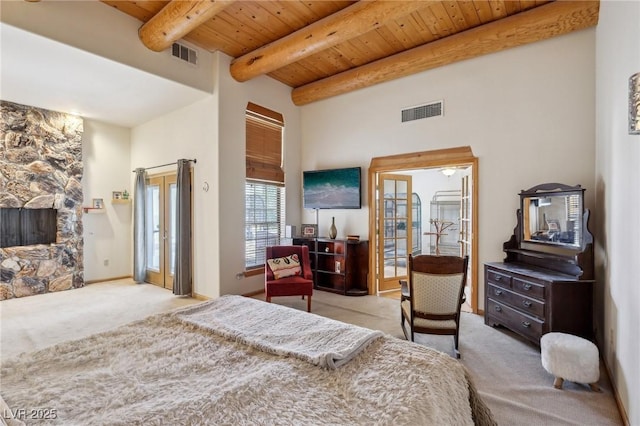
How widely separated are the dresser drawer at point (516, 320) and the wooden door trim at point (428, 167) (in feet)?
1.94

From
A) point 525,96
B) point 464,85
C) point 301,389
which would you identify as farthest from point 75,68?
point 525,96

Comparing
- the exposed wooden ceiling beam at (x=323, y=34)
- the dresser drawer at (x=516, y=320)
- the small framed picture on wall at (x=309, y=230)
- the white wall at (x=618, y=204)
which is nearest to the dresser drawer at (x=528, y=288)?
the dresser drawer at (x=516, y=320)

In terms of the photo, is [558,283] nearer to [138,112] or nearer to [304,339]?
[304,339]

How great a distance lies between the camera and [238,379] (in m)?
1.25

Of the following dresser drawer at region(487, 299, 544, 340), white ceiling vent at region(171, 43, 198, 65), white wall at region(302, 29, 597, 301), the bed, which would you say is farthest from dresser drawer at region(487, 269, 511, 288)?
white ceiling vent at region(171, 43, 198, 65)

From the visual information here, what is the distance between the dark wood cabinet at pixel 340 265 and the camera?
4.98m

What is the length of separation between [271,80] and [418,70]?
98.1 inches

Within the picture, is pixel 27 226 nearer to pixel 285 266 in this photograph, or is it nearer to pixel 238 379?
pixel 285 266

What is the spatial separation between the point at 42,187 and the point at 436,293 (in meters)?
6.31

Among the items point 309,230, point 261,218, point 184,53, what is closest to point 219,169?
point 261,218

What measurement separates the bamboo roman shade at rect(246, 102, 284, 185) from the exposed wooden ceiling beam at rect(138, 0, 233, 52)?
156 centimetres

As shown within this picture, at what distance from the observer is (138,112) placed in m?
5.29

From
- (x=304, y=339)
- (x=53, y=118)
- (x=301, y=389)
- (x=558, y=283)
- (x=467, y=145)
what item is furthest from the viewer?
(x=53, y=118)

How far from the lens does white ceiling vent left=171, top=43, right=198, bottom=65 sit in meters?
4.15
